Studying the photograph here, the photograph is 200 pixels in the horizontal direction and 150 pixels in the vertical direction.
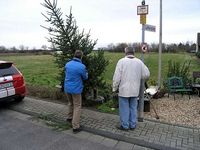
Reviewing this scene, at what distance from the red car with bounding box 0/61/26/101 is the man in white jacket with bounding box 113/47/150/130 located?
384 cm

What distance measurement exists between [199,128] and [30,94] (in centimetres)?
658

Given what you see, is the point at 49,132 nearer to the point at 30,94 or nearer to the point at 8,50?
the point at 30,94

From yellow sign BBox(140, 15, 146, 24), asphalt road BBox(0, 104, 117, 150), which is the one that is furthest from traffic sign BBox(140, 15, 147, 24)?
asphalt road BBox(0, 104, 117, 150)

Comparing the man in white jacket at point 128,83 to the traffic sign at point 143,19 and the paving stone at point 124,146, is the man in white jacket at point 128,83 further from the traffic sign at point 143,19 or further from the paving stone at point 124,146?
the traffic sign at point 143,19

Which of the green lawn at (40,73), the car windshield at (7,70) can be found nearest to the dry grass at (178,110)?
the green lawn at (40,73)

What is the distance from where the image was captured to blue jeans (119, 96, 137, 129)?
5934 mm

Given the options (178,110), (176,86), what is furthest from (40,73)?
(178,110)

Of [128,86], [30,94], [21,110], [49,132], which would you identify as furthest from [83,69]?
[30,94]

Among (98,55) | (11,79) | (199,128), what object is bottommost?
(199,128)

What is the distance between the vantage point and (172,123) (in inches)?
254

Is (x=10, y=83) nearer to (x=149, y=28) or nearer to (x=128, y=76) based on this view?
(x=128, y=76)

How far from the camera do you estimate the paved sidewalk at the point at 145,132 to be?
5.18m

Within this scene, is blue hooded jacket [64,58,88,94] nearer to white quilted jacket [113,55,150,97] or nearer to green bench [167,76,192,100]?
white quilted jacket [113,55,150,97]

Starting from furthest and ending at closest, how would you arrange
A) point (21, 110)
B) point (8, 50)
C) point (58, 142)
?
point (8, 50) < point (21, 110) < point (58, 142)
